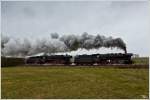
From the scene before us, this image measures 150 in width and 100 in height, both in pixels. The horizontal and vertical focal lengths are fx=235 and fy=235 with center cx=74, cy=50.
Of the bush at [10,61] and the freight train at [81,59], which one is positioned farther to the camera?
the freight train at [81,59]

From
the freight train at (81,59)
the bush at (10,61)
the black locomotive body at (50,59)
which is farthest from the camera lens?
the black locomotive body at (50,59)

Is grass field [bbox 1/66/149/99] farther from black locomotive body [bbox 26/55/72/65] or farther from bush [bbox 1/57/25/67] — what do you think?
black locomotive body [bbox 26/55/72/65]

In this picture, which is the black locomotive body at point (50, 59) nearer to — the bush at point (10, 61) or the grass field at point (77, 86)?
the bush at point (10, 61)

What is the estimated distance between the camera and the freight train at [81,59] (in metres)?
7.52

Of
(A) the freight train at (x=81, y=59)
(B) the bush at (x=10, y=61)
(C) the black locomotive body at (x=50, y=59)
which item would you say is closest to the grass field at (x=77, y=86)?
→ (B) the bush at (x=10, y=61)

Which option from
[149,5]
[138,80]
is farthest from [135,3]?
[138,80]

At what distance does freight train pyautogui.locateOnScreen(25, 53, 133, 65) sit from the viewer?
7519mm

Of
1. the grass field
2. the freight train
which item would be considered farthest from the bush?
the grass field

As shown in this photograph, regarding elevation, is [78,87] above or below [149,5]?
below

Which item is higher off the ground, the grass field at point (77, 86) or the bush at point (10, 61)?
the bush at point (10, 61)

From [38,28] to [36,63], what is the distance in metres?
3.99

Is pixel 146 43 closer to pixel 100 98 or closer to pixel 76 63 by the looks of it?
pixel 100 98

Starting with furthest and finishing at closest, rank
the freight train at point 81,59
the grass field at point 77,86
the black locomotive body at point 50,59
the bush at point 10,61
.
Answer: the black locomotive body at point 50,59 < the freight train at point 81,59 < the bush at point 10,61 < the grass field at point 77,86

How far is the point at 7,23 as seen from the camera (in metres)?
4.66
